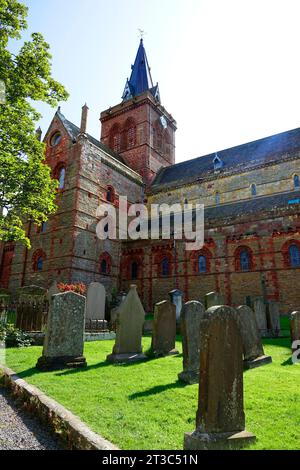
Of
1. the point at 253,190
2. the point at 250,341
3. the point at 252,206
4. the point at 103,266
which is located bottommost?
the point at 250,341

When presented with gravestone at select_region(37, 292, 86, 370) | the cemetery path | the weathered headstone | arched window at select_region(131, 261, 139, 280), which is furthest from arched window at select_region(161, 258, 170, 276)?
the cemetery path

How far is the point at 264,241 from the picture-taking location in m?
16.8

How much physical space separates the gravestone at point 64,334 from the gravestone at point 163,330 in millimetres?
1973

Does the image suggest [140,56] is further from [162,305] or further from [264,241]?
[162,305]

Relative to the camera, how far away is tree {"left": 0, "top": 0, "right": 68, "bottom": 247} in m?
10.6

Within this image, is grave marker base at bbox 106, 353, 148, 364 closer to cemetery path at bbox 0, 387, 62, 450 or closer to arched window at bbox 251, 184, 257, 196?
cemetery path at bbox 0, 387, 62, 450

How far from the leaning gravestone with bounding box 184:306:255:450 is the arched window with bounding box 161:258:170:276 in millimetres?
16909

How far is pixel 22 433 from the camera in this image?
346 cm

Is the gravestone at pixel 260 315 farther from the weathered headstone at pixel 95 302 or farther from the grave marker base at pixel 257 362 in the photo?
the weathered headstone at pixel 95 302

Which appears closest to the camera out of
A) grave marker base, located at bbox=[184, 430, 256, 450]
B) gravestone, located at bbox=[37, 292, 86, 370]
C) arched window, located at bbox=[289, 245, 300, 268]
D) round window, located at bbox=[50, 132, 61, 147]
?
grave marker base, located at bbox=[184, 430, 256, 450]

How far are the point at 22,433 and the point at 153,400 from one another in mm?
1796

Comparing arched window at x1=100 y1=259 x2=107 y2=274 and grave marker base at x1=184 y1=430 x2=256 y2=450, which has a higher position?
arched window at x1=100 y1=259 x2=107 y2=274

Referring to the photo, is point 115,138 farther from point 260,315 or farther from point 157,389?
point 157,389

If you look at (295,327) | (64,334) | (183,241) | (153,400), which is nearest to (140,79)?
(183,241)
